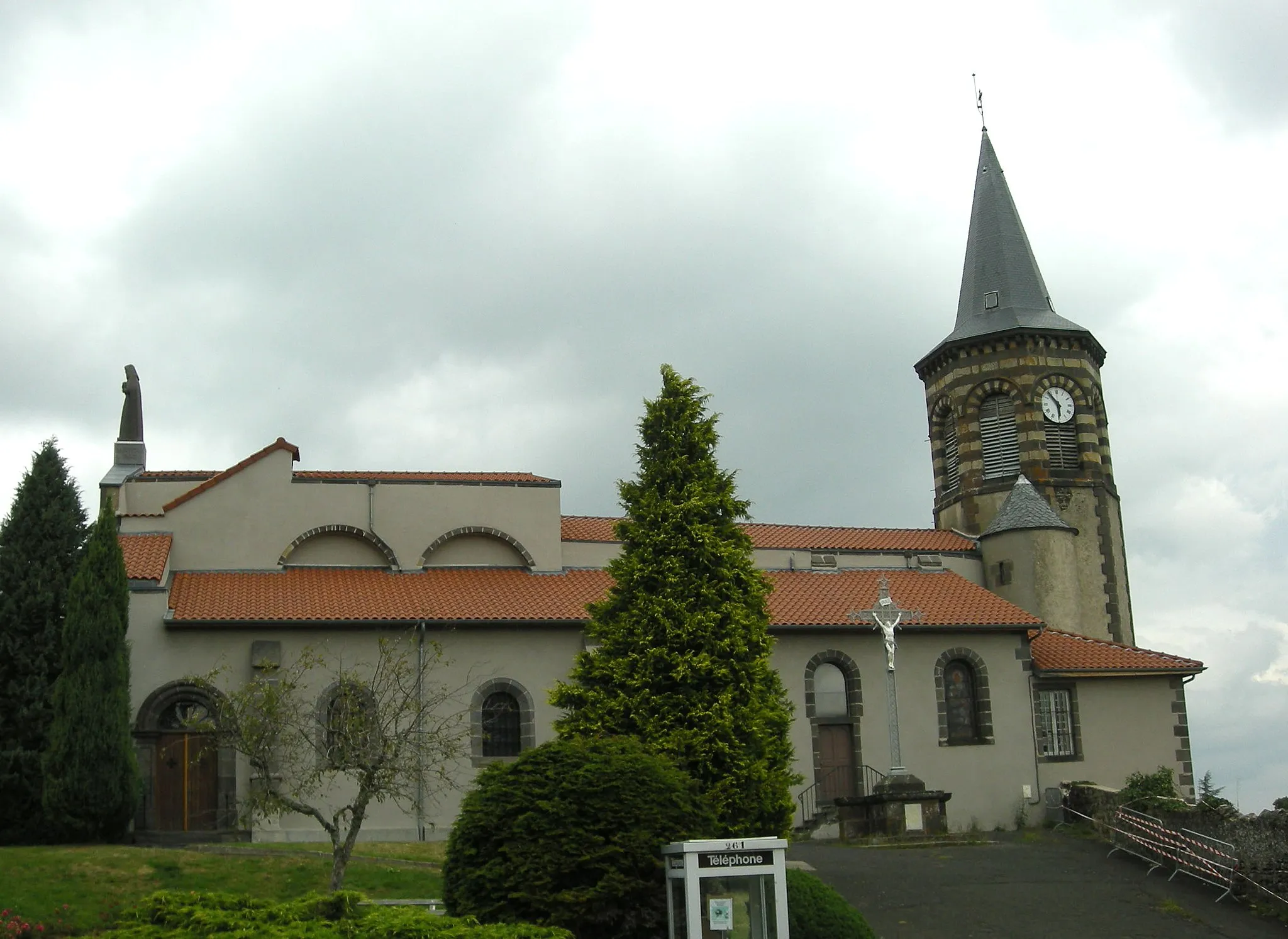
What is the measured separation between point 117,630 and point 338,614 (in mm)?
4723

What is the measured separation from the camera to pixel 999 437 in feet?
132

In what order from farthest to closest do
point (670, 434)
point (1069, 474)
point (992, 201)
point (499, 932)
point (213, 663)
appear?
point (992, 201)
point (1069, 474)
point (213, 663)
point (670, 434)
point (499, 932)

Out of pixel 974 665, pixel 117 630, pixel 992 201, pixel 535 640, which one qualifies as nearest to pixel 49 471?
pixel 117 630

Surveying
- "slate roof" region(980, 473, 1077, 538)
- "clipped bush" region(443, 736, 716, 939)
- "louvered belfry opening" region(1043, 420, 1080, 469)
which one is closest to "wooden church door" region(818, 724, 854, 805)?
"slate roof" region(980, 473, 1077, 538)

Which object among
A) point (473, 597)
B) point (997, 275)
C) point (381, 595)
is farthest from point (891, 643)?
point (997, 275)

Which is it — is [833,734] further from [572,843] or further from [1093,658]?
[572,843]

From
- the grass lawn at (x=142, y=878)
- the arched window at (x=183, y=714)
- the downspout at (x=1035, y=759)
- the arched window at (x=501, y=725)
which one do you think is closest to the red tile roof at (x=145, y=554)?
the arched window at (x=183, y=714)

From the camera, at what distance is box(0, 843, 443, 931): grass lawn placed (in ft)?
57.2

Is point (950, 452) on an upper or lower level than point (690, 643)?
upper

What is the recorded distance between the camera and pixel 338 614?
2673cm

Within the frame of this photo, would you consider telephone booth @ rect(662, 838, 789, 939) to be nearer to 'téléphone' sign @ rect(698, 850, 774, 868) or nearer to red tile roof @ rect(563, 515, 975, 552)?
'téléphone' sign @ rect(698, 850, 774, 868)

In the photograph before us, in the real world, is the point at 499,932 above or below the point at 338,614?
below

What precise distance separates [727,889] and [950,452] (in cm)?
3010

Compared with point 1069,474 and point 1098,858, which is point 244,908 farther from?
point 1069,474
